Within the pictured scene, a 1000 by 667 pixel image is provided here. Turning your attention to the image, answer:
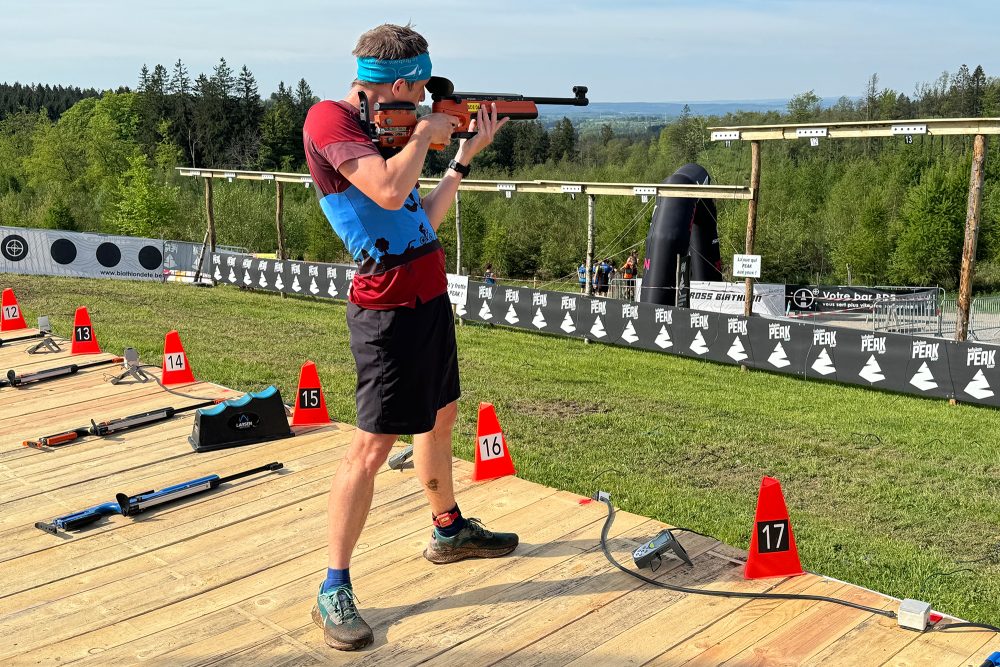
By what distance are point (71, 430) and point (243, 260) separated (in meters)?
20.3

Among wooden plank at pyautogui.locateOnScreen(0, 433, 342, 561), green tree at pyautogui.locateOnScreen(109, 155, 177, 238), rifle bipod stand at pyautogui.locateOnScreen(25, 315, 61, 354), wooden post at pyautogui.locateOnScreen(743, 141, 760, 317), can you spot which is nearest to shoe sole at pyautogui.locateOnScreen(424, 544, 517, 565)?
wooden plank at pyautogui.locateOnScreen(0, 433, 342, 561)

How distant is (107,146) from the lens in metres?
83.2

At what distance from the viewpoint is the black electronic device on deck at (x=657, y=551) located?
3.60 m

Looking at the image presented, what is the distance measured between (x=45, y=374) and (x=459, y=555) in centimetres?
526

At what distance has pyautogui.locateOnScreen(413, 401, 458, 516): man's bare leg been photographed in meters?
3.61

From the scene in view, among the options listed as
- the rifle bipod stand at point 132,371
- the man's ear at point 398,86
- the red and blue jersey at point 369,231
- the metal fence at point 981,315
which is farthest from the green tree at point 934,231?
the man's ear at point 398,86

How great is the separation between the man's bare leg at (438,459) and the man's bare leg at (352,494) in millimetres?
428

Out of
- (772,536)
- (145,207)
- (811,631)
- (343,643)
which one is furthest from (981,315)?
(145,207)

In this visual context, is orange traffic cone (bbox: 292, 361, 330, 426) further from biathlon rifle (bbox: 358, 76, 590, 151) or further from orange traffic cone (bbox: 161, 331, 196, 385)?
biathlon rifle (bbox: 358, 76, 590, 151)

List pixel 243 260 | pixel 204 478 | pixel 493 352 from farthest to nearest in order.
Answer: pixel 243 260 < pixel 493 352 < pixel 204 478

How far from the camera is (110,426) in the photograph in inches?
227

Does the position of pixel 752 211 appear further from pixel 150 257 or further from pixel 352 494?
pixel 150 257

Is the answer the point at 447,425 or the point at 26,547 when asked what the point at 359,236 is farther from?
the point at 26,547

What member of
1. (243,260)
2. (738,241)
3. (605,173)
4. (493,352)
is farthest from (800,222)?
(493,352)
